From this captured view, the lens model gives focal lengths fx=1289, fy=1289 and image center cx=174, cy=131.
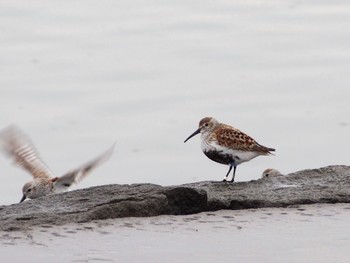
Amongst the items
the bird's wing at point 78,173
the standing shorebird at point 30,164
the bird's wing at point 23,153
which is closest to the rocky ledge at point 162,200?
the bird's wing at point 78,173

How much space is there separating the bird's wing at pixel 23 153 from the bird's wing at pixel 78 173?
2.48 ft

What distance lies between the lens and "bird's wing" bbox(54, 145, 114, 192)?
10.1m

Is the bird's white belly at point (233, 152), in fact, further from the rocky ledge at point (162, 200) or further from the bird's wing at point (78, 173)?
the rocky ledge at point (162, 200)

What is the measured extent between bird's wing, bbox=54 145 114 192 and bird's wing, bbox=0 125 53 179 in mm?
756

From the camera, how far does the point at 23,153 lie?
1169cm

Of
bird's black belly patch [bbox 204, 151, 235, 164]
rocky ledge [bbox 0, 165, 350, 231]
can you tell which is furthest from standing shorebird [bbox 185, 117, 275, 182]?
rocky ledge [bbox 0, 165, 350, 231]

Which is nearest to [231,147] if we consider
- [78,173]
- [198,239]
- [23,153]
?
[78,173]

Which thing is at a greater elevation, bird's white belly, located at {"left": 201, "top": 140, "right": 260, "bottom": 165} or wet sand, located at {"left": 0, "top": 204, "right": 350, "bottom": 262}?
bird's white belly, located at {"left": 201, "top": 140, "right": 260, "bottom": 165}

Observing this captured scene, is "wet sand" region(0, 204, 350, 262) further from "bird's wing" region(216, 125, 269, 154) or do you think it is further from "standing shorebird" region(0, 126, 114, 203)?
"standing shorebird" region(0, 126, 114, 203)

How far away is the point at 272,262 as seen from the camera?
720 centimetres

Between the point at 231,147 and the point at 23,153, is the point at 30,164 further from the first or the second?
the point at 231,147

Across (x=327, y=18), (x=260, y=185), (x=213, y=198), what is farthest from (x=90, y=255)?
(x=327, y=18)

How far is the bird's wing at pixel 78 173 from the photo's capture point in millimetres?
10070

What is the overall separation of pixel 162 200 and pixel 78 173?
231 centimetres
